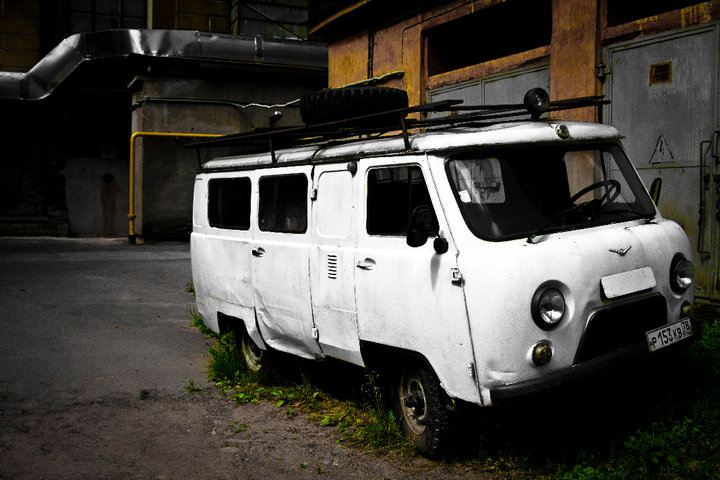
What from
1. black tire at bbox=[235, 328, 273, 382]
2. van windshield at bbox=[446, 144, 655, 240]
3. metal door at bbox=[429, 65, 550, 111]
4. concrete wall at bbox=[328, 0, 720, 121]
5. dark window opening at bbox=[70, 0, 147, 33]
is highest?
dark window opening at bbox=[70, 0, 147, 33]

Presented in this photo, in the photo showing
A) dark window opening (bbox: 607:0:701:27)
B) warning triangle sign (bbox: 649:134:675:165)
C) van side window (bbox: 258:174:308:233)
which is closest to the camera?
van side window (bbox: 258:174:308:233)

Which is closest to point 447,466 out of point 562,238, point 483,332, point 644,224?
point 483,332

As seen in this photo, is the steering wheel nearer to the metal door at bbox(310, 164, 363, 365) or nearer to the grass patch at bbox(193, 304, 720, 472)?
the grass patch at bbox(193, 304, 720, 472)

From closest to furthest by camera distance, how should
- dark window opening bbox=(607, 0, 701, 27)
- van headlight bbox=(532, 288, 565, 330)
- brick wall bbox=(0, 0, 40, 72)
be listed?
van headlight bbox=(532, 288, 565, 330) < dark window opening bbox=(607, 0, 701, 27) < brick wall bbox=(0, 0, 40, 72)

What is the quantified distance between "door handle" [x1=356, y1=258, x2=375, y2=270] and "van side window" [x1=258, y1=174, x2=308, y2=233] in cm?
83

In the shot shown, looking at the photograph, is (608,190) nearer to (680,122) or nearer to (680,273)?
(680,273)

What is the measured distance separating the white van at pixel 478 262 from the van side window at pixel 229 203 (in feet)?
2.87

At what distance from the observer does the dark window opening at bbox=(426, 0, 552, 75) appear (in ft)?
34.9

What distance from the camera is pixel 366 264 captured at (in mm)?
4828

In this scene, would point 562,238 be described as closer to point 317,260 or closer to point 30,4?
point 317,260

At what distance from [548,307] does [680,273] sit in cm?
119

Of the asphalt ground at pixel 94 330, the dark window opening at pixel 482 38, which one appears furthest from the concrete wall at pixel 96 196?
the dark window opening at pixel 482 38

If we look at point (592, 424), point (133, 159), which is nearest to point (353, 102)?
point (592, 424)

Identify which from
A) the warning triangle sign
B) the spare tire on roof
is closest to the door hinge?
the spare tire on roof
